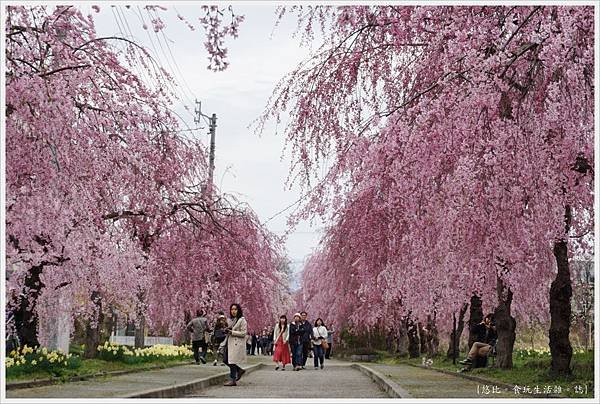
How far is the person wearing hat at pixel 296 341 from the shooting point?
80.4 ft

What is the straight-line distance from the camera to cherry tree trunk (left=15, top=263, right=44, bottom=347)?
17031 millimetres

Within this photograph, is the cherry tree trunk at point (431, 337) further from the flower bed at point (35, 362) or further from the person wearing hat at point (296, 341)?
the flower bed at point (35, 362)

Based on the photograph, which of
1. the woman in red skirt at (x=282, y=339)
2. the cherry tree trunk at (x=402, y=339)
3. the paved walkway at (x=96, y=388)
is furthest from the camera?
the cherry tree trunk at (x=402, y=339)

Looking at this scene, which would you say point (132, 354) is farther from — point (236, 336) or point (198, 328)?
point (236, 336)

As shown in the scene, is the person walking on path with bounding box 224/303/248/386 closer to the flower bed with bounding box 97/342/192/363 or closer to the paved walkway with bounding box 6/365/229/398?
the paved walkway with bounding box 6/365/229/398

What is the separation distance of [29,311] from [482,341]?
10278mm

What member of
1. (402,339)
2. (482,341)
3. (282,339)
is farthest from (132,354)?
(402,339)

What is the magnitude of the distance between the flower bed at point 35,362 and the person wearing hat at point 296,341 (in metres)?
9.27

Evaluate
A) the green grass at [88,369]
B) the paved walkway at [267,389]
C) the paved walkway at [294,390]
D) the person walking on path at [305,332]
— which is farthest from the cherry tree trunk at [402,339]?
the paved walkway at [267,389]

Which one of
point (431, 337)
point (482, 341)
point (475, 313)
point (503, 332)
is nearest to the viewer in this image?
point (503, 332)

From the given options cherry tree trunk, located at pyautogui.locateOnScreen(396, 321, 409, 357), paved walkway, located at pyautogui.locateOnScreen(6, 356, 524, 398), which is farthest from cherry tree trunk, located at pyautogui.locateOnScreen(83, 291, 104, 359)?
cherry tree trunk, located at pyautogui.locateOnScreen(396, 321, 409, 357)

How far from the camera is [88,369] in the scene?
1748 cm

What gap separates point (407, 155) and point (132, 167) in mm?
3875

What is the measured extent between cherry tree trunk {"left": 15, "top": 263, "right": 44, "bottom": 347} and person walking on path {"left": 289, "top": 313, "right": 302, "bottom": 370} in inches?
326
